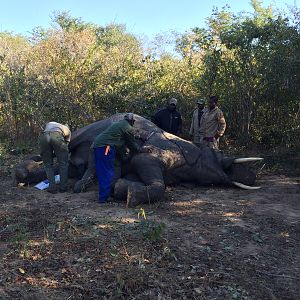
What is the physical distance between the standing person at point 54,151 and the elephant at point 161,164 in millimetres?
379

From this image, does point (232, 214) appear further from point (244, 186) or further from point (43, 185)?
point (43, 185)

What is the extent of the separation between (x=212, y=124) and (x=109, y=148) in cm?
298

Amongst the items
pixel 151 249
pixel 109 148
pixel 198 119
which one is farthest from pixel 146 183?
pixel 198 119

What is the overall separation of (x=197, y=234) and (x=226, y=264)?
0.93 metres

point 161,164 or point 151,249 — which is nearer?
point 151,249

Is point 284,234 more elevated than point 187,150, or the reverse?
point 187,150

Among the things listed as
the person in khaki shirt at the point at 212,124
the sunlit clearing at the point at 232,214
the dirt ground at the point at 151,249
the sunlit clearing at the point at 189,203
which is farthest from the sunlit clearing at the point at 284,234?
the person in khaki shirt at the point at 212,124

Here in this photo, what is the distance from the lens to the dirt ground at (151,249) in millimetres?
4027

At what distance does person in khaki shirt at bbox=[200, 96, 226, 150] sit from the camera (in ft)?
30.2

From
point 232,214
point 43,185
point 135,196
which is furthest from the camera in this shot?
point 43,185

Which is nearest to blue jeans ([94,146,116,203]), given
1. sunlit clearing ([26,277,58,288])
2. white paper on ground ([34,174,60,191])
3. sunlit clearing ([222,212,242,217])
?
white paper on ground ([34,174,60,191])

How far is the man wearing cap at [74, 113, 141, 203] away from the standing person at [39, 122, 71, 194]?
70 cm

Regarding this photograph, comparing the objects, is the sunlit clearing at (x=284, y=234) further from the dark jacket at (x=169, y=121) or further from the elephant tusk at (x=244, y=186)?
the dark jacket at (x=169, y=121)

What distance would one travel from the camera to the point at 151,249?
4.80 m
